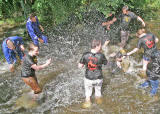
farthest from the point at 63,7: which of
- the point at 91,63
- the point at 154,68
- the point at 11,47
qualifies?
the point at 154,68

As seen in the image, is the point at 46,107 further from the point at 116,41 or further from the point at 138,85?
the point at 116,41

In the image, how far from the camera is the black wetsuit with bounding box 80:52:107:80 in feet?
13.4

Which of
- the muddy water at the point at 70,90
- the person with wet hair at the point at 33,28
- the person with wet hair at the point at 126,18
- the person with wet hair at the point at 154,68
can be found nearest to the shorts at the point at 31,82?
the muddy water at the point at 70,90

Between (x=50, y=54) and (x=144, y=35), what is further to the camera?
(x=50, y=54)

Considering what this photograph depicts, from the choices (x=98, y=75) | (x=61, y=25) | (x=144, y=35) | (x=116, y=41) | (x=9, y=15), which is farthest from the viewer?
(x=9, y=15)

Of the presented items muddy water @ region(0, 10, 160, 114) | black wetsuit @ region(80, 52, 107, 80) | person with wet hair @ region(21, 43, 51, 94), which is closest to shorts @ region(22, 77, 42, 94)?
person with wet hair @ region(21, 43, 51, 94)

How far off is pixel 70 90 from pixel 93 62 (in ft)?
5.48

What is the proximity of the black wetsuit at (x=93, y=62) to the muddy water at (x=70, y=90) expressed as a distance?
3.08 feet

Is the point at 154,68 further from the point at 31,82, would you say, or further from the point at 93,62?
the point at 31,82

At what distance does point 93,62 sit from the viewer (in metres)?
4.12

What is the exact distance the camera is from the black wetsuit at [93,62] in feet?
13.4

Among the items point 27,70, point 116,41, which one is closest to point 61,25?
point 116,41

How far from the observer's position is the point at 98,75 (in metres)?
4.30

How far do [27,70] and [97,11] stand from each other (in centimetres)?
Result: 500
